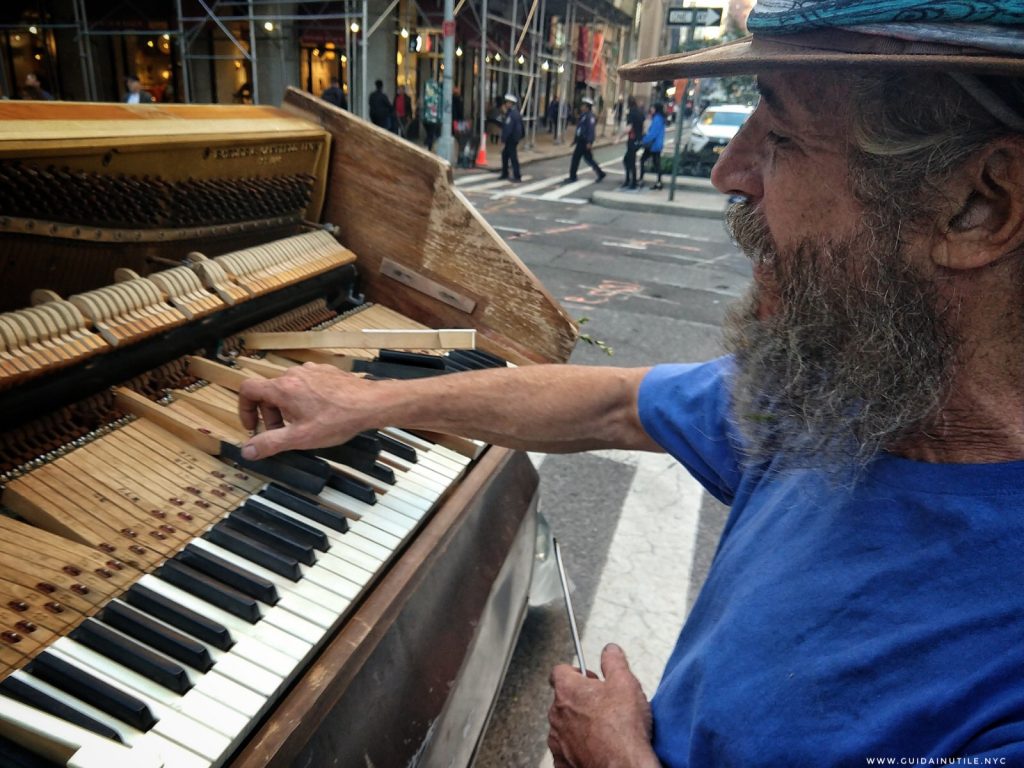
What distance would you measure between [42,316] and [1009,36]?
1832mm

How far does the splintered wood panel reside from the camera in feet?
8.06

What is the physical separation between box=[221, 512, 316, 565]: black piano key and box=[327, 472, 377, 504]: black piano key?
222 mm

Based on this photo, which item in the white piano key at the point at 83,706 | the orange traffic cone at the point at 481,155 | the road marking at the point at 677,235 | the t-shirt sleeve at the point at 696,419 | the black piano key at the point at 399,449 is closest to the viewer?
the white piano key at the point at 83,706

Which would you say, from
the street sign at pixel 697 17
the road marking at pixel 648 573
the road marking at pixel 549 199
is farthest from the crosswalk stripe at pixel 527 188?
the road marking at pixel 648 573

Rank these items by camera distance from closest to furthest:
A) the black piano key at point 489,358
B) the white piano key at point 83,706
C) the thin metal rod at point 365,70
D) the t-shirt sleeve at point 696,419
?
the white piano key at point 83,706 → the t-shirt sleeve at point 696,419 → the black piano key at point 489,358 → the thin metal rod at point 365,70

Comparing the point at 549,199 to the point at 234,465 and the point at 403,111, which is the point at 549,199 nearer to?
the point at 403,111

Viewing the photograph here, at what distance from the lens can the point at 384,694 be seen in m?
1.41

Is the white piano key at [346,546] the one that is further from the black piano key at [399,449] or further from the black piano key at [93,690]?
the black piano key at [93,690]

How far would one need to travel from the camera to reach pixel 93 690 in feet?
3.48

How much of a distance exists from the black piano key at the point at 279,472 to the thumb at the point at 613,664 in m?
0.73

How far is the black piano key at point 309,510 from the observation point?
154 centimetres

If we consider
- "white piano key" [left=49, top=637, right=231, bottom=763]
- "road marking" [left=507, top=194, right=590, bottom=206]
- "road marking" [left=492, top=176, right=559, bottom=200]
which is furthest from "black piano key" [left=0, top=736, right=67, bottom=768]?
"road marking" [left=492, top=176, right=559, bottom=200]

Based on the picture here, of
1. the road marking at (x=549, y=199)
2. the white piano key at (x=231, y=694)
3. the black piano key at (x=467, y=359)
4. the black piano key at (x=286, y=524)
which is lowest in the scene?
the road marking at (x=549, y=199)

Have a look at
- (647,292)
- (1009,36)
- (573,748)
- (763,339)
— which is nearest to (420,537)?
(573,748)
